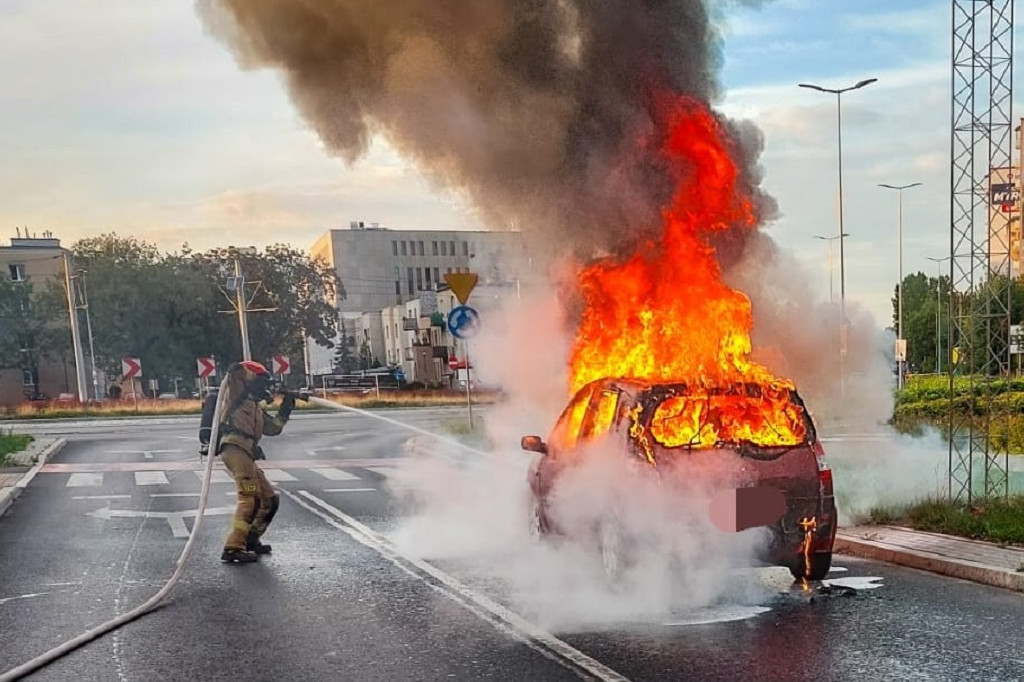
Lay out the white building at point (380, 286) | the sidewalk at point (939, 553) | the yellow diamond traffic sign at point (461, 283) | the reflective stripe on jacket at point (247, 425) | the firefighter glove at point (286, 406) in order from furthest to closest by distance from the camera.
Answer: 1. the white building at point (380, 286)
2. the yellow diamond traffic sign at point (461, 283)
3. the firefighter glove at point (286, 406)
4. the reflective stripe on jacket at point (247, 425)
5. the sidewalk at point (939, 553)

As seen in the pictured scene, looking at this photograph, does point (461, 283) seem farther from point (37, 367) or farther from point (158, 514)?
point (37, 367)

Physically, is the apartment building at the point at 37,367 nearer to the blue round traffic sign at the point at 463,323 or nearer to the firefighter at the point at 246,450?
the blue round traffic sign at the point at 463,323

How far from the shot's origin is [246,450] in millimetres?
8805

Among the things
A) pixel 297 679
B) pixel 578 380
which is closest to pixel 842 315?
pixel 578 380

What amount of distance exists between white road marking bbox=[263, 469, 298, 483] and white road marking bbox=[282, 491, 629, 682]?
4746 mm

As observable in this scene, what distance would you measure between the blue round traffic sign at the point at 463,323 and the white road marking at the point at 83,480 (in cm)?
642

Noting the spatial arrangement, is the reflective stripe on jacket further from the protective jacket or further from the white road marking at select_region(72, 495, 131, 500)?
the white road marking at select_region(72, 495, 131, 500)

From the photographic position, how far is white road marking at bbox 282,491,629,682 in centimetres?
528

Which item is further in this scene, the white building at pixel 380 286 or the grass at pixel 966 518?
the white building at pixel 380 286

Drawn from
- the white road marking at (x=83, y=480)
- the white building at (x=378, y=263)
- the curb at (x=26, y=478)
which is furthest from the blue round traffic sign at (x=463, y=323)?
the white building at (x=378, y=263)

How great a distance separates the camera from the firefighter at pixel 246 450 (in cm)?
875

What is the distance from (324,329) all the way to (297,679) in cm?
5996

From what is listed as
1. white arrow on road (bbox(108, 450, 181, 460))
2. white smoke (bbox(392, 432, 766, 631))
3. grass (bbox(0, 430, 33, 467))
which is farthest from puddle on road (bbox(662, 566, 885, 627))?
white arrow on road (bbox(108, 450, 181, 460))

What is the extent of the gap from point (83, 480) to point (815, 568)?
13.1 metres
